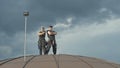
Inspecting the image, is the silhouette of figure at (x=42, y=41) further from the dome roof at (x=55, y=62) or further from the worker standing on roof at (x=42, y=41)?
the dome roof at (x=55, y=62)

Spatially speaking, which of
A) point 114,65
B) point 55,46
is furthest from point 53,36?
point 114,65

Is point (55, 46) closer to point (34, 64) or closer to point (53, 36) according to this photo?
point (53, 36)

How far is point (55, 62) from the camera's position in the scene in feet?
87.9

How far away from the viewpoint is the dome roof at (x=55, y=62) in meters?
26.2

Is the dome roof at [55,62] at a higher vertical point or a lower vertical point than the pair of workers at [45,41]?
lower

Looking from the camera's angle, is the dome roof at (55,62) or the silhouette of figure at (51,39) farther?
the silhouette of figure at (51,39)

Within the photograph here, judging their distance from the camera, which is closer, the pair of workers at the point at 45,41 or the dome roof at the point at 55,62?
the dome roof at the point at 55,62

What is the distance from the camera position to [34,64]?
86.8 ft

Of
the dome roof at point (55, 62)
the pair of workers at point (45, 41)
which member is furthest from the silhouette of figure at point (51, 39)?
the dome roof at point (55, 62)

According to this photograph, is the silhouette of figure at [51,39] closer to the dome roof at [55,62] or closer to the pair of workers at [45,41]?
the pair of workers at [45,41]

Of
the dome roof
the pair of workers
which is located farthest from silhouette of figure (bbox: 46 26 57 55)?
the dome roof

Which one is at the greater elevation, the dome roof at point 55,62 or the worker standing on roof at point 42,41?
the worker standing on roof at point 42,41

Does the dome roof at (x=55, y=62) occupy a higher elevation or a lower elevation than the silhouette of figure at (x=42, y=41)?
lower

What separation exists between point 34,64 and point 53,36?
3.80m
